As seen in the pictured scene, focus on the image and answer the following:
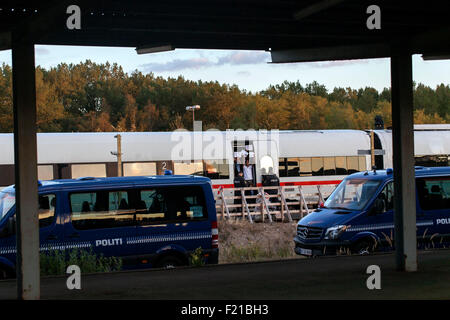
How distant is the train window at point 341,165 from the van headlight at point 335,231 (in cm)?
1949

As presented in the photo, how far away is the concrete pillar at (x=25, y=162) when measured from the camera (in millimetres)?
8547

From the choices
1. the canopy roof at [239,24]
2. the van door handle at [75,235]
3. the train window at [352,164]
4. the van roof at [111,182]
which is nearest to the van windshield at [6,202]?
the van roof at [111,182]

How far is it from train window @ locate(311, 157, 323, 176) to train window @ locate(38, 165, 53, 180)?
38.7 feet

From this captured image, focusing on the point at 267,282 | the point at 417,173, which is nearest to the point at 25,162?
the point at 267,282

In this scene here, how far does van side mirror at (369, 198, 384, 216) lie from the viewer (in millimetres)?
15406

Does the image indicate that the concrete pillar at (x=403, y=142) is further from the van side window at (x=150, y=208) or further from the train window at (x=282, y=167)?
the train window at (x=282, y=167)

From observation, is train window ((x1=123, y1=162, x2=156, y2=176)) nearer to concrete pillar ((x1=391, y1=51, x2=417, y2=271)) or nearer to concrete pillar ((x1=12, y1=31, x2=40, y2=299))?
concrete pillar ((x1=391, y1=51, x2=417, y2=271))

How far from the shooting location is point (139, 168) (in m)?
31.4

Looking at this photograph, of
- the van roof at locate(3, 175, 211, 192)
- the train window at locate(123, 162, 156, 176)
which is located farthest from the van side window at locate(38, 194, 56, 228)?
the train window at locate(123, 162, 156, 176)

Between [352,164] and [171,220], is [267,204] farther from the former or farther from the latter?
[171,220]

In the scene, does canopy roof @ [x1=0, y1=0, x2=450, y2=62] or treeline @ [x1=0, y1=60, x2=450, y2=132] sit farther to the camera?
treeline @ [x1=0, y1=60, x2=450, y2=132]

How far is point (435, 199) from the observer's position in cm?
1600

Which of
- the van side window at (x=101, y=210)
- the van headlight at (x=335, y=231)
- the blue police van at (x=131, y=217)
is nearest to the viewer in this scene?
the blue police van at (x=131, y=217)
